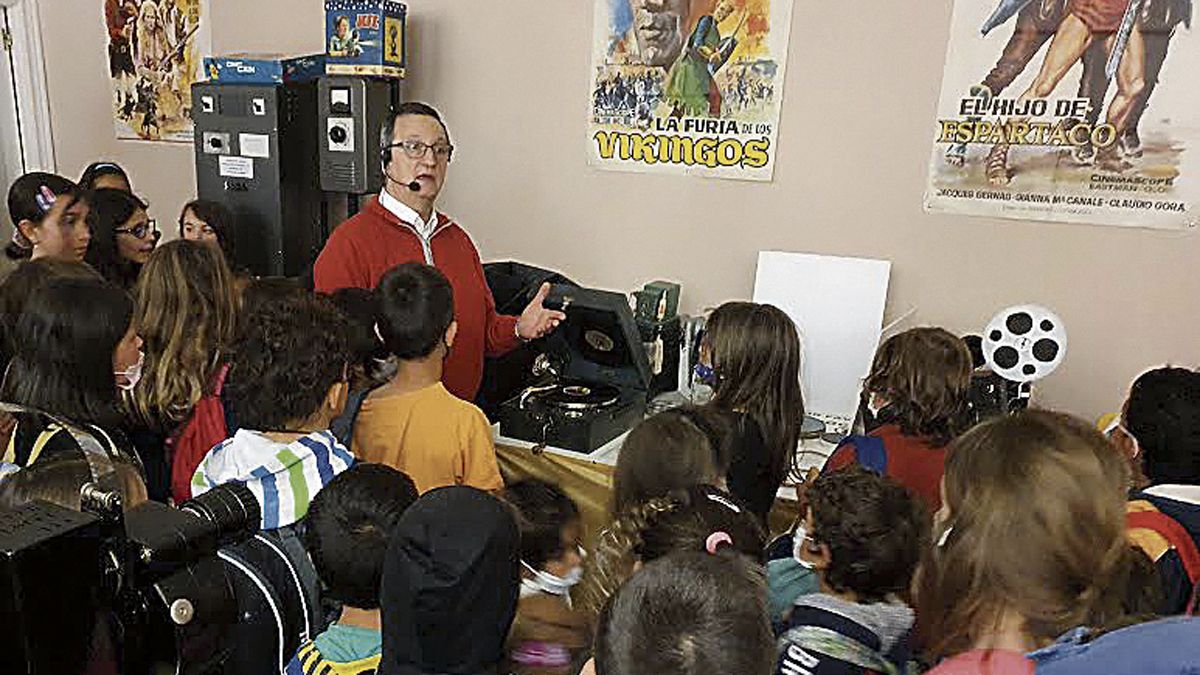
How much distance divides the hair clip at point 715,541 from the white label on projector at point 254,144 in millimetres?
2646

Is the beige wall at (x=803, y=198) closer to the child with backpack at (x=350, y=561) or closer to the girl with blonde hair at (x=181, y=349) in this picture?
the girl with blonde hair at (x=181, y=349)

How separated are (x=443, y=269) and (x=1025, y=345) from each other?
156cm

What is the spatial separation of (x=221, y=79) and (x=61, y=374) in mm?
2112

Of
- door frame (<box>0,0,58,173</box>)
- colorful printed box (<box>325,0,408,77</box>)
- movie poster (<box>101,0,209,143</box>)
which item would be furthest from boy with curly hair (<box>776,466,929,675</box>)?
door frame (<box>0,0,58,173</box>)

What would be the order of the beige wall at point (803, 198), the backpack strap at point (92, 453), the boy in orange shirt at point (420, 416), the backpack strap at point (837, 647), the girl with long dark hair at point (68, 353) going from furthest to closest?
1. the beige wall at point (803, 198)
2. the boy in orange shirt at point (420, 416)
3. the girl with long dark hair at point (68, 353)
4. the backpack strap at point (837, 647)
5. the backpack strap at point (92, 453)

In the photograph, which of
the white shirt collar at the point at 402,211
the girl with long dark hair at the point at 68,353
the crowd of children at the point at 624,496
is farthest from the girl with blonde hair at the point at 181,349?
the white shirt collar at the point at 402,211

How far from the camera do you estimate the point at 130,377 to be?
188 cm

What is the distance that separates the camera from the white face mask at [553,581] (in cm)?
133

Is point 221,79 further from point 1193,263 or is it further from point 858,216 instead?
point 1193,263

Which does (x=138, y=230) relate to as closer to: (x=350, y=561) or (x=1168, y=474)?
(x=350, y=561)

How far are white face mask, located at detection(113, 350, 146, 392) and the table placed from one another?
2.84ft

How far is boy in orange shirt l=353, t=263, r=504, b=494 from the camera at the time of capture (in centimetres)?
176

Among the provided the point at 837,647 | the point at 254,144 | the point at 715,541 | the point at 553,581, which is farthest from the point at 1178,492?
the point at 254,144

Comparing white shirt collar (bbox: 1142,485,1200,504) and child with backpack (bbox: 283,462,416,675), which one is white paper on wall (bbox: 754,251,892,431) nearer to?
white shirt collar (bbox: 1142,485,1200,504)
